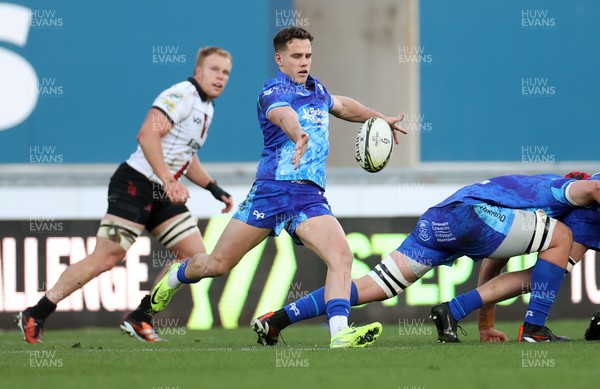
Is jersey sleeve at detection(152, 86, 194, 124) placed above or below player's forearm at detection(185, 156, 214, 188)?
above

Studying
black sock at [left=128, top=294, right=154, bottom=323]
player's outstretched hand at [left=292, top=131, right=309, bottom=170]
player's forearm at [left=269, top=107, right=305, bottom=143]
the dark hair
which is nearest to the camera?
player's outstretched hand at [left=292, top=131, right=309, bottom=170]

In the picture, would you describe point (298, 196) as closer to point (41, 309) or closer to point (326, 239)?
point (326, 239)

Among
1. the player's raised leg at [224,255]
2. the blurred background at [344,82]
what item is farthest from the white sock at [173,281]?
the blurred background at [344,82]

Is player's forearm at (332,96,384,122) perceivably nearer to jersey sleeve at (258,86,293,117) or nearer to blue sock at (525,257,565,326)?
jersey sleeve at (258,86,293,117)

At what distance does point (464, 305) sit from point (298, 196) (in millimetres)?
1278

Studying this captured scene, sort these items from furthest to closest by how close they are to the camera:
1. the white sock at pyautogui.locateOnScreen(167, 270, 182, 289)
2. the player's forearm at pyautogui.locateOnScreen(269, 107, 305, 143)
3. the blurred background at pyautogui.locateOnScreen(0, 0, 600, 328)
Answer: the blurred background at pyautogui.locateOnScreen(0, 0, 600, 328) < the white sock at pyautogui.locateOnScreen(167, 270, 182, 289) < the player's forearm at pyautogui.locateOnScreen(269, 107, 305, 143)

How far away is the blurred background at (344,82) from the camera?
13.3 m

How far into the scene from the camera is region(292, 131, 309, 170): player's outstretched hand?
7.28m

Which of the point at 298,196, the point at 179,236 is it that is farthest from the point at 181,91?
the point at 298,196

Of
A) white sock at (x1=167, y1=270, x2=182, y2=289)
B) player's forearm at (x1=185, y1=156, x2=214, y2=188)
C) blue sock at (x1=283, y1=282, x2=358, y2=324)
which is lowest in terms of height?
blue sock at (x1=283, y1=282, x2=358, y2=324)

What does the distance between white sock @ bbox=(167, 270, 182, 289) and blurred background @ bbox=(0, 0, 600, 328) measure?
3419mm

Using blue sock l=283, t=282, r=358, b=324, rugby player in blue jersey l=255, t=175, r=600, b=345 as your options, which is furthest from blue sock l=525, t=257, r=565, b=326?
blue sock l=283, t=282, r=358, b=324

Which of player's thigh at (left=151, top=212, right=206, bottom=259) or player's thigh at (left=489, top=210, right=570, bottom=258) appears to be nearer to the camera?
player's thigh at (left=489, top=210, right=570, bottom=258)

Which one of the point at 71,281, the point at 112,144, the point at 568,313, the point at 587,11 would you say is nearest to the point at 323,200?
the point at 71,281
